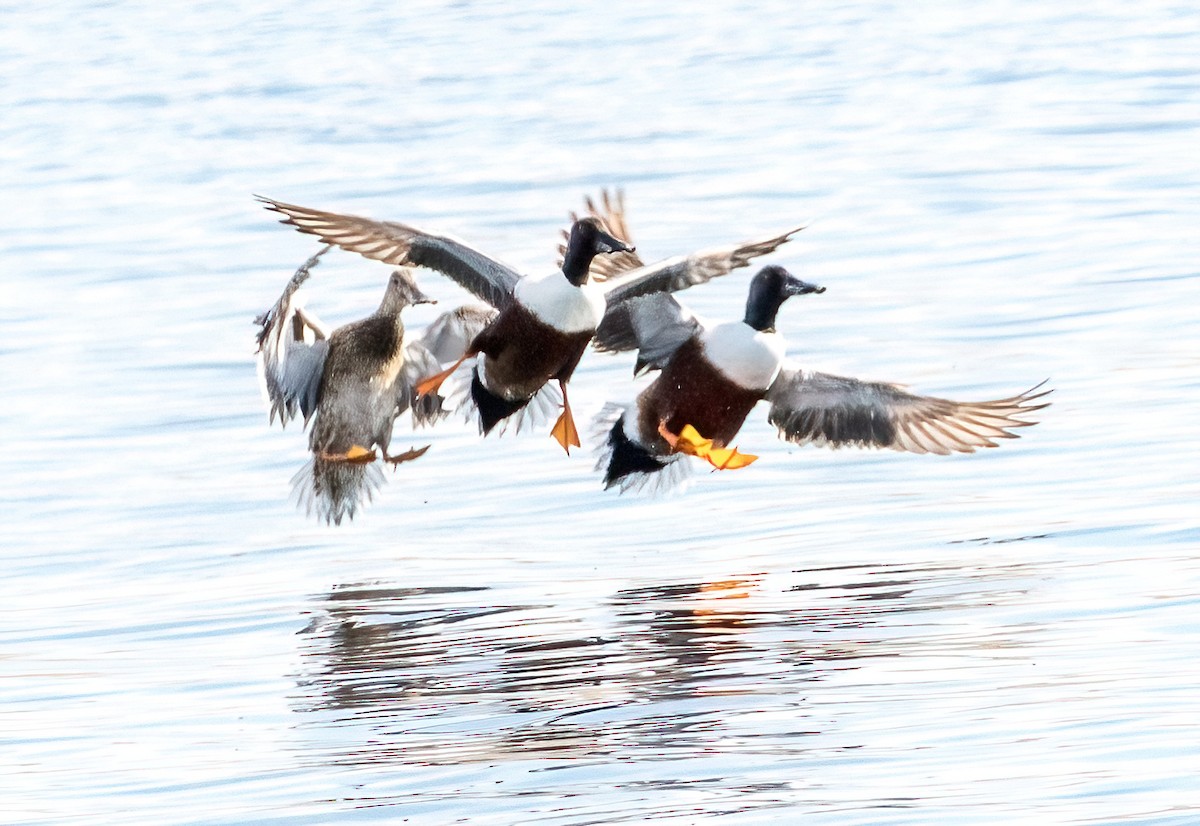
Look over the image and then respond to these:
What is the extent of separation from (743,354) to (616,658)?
2.10m

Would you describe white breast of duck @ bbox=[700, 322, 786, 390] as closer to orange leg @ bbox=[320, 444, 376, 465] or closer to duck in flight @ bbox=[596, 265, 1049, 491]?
duck in flight @ bbox=[596, 265, 1049, 491]

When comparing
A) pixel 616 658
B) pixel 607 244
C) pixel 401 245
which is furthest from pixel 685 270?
pixel 616 658

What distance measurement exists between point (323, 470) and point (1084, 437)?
287 cm

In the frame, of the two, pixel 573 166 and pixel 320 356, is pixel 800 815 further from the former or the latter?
pixel 573 166

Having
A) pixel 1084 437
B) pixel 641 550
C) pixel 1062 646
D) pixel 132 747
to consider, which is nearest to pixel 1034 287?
pixel 1084 437

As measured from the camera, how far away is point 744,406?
8.33m

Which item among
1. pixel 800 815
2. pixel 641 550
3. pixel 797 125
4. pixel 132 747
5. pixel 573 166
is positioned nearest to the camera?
pixel 800 815

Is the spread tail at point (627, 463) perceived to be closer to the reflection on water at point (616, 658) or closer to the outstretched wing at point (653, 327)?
the outstretched wing at point (653, 327)

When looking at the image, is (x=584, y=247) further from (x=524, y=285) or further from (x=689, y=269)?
(x=689, y=269)

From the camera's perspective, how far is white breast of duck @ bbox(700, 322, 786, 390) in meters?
8.25

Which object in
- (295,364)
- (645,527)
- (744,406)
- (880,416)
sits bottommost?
(645,527)

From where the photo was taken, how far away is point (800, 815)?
4949 mm

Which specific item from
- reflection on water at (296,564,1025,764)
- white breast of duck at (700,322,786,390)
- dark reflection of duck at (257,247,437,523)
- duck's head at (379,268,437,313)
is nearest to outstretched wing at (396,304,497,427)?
dark reflection of duck at (257,247,437,523)

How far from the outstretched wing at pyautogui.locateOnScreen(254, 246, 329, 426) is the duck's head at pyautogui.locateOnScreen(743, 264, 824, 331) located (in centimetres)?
160
